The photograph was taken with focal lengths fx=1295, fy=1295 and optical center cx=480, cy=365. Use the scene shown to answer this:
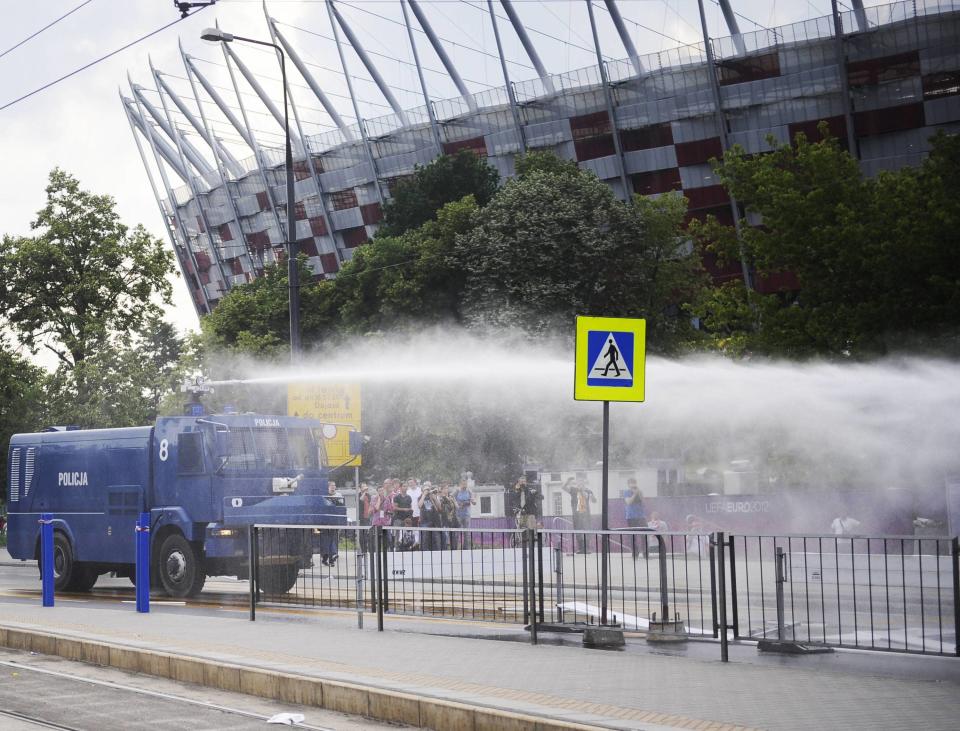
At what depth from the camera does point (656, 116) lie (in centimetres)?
5406

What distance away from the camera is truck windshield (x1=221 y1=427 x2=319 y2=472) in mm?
18781

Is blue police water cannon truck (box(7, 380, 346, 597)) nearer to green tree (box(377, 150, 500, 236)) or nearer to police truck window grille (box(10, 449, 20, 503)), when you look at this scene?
police truck window grille (box(10, 449, 20, 503))

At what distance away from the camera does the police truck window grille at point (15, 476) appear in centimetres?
2114

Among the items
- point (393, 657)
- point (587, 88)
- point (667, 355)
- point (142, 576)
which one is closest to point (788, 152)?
point (667, 355)

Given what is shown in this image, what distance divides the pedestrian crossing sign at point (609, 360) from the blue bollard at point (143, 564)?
6.10 m

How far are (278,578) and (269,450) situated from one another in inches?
202

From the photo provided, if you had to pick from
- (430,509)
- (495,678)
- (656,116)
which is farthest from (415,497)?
(656,116)

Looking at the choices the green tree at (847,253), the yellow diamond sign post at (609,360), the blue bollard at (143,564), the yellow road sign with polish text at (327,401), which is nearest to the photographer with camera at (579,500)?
the green tree at (847,253)

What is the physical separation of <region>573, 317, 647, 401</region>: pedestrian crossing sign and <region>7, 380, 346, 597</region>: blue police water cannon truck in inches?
287

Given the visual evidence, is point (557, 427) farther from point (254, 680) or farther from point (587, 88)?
point (254, 680)

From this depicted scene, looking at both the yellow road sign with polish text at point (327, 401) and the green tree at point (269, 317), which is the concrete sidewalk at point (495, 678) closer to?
the yellow road sign with polish text at point (327, 401)

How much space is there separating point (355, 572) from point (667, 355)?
95.0ft

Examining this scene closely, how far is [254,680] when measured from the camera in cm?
989

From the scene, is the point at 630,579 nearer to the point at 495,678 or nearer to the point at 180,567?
the point at 495,678
